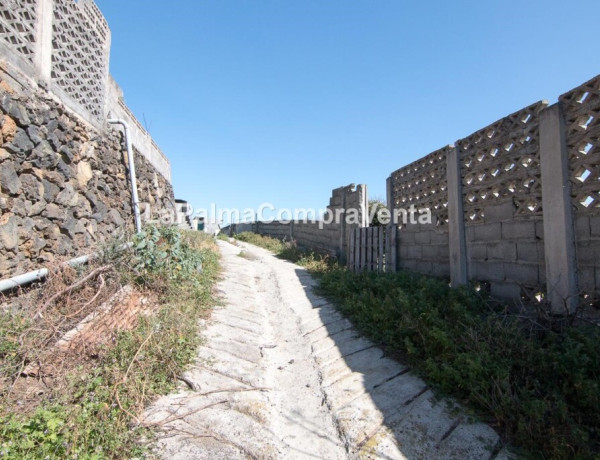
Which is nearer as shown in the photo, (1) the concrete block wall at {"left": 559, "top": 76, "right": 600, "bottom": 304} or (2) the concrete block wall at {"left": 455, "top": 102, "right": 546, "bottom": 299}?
(1) the concrete block wall at {"left": 559, "top": 76, "right": 600, "bottom": 304}

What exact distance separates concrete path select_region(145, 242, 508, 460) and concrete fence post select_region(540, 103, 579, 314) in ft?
5.24

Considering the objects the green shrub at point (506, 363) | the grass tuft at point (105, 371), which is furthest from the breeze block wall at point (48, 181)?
the green shrub at point (506, 363)

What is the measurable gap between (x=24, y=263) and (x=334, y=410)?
11.3 ft

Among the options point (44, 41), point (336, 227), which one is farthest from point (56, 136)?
point (336, 227)

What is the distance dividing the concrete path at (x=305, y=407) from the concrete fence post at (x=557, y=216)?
1.60 metres

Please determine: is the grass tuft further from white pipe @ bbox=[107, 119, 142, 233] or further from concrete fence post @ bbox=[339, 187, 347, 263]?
concrete fence post @ bbox=[339, 187, 347, 263]

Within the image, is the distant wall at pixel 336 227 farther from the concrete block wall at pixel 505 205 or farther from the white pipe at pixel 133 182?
the white pipe at pixel 133 182

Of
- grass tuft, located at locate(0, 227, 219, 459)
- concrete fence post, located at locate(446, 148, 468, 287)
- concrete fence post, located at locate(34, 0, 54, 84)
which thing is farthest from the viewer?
concrete fence post, located at locate(446, 148, 468, 287)

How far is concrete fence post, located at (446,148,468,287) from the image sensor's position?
4395 millimetres

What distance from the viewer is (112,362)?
8.57 feet

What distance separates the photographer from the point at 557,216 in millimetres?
3127

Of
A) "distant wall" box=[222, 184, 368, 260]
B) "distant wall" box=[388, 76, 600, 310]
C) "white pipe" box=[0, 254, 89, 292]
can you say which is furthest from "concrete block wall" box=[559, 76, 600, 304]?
"white pipe" box=[0, 254, 89, 292]

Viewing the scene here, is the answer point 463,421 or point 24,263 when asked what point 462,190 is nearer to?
point 463,421

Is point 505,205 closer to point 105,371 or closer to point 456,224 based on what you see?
point 456,224
